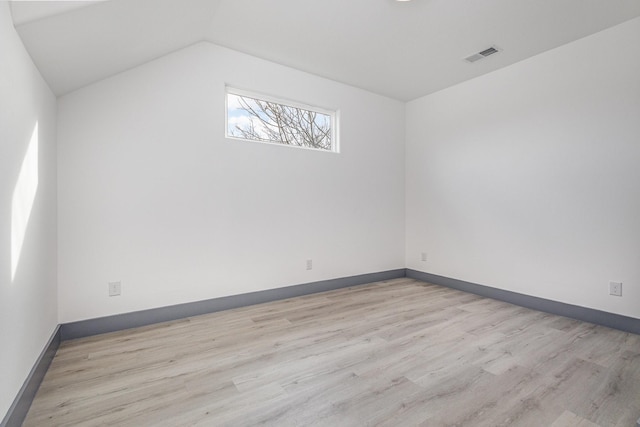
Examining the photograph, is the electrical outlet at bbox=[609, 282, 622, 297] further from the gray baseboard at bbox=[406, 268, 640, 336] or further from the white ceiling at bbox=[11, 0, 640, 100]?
the white ceiling at bbox=[11, 0, 640, 100]

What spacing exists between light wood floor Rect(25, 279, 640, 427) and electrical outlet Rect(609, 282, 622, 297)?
0.31m

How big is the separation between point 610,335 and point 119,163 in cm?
421

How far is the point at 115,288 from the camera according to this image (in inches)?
94.7

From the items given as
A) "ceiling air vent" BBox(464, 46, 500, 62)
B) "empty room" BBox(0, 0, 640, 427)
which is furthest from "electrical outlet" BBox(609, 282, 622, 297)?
"ceiling air vent" BBox(464, 46, 500, 62)

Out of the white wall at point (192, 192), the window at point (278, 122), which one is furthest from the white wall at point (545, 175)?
the window at point (278, 122)

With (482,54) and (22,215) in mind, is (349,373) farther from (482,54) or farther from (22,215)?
(482,54)

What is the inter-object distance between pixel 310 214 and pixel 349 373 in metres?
1.93

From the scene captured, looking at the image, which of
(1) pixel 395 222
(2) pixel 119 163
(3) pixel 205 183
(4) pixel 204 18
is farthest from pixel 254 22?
(1) pixel 395 222

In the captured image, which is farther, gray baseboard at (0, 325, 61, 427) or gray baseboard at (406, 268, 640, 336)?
gray baseboard at (406, 268, 640, 336)

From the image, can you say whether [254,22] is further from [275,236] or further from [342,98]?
[275,236]

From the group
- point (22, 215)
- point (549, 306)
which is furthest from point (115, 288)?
point (549, 306)

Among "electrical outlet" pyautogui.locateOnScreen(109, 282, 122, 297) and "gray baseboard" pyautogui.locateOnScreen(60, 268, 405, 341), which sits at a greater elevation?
"electrical outlet" pyautogui.locateOnScreen(109, 282, 122, 297)

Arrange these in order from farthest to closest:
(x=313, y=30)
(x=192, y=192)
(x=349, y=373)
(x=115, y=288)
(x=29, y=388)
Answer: (x=192, y=192)
(x=313, y=30)
(x=115, y=288)
(x=349, y=373)
(x=29, y=388)

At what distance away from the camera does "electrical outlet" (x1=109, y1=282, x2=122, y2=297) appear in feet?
7.85
